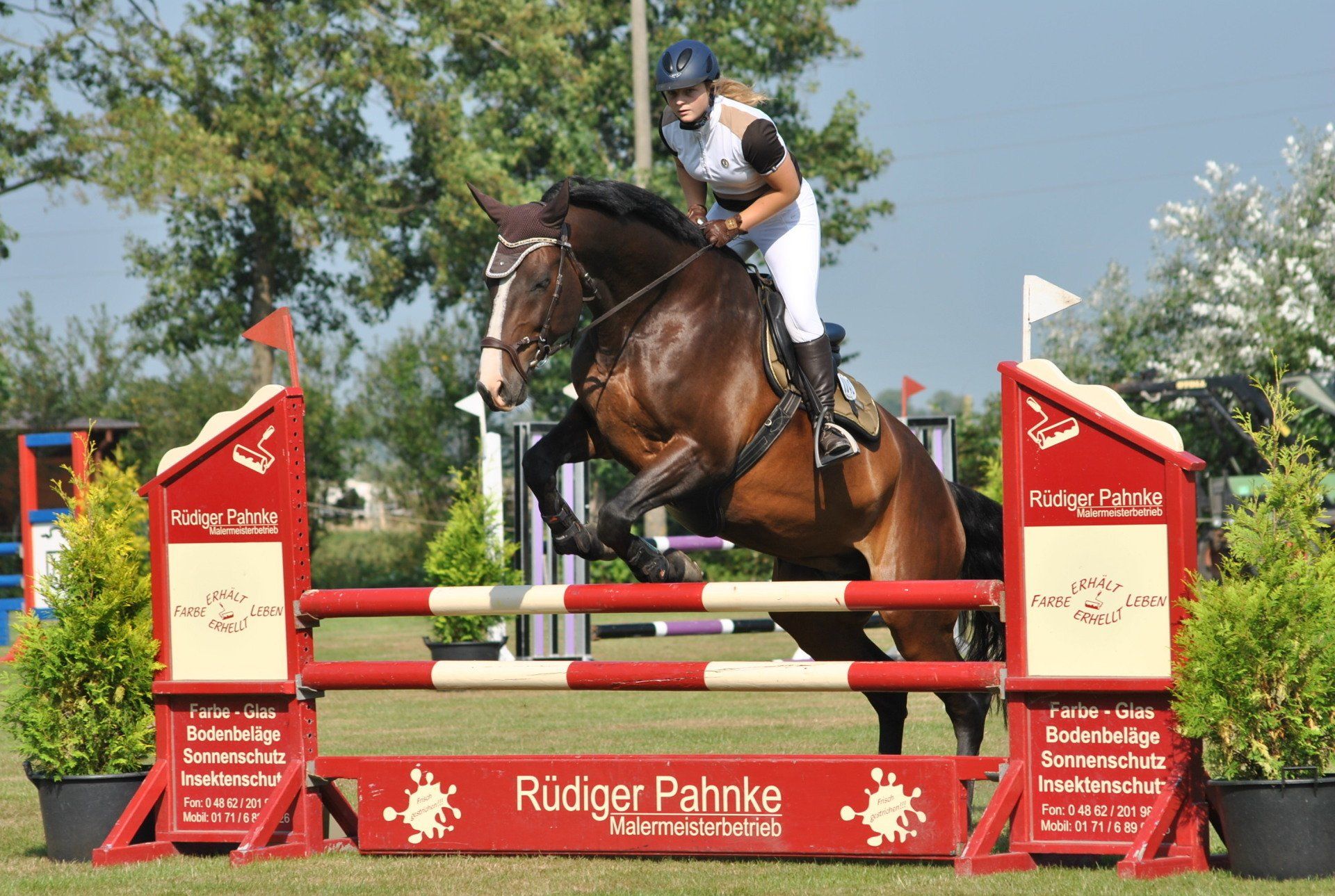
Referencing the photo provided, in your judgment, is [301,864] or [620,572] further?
[620,572]

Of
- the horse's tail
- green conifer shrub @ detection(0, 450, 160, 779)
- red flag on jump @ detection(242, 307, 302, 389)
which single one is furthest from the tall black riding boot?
green conifer shrub @ detection(0, 450, 160, 779)

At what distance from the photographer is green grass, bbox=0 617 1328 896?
12.1 ft

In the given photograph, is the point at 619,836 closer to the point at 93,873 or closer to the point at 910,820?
the point at 910,820

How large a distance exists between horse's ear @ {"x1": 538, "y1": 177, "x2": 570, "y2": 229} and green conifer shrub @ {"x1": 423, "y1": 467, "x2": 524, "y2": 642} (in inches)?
261

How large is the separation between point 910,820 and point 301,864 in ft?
5.95

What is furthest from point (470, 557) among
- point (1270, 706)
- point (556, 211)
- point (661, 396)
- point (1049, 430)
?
point (1270, 706)

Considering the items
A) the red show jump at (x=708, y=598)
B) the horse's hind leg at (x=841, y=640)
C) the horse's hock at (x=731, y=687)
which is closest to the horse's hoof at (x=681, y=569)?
the red show jump at (x=708, y=598)

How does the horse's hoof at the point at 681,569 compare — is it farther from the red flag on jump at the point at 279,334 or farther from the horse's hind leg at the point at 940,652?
the red flag on jump at the point at 279,334

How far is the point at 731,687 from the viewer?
402cm

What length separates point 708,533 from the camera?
443 cm

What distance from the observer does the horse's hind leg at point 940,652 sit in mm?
4859

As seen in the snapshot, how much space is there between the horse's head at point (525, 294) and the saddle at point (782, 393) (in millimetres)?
717

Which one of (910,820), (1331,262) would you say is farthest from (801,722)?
(1331,262)

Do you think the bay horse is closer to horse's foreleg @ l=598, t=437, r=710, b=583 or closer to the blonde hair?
horse's foreleg @ l=598, t=437, r=710, b=583
